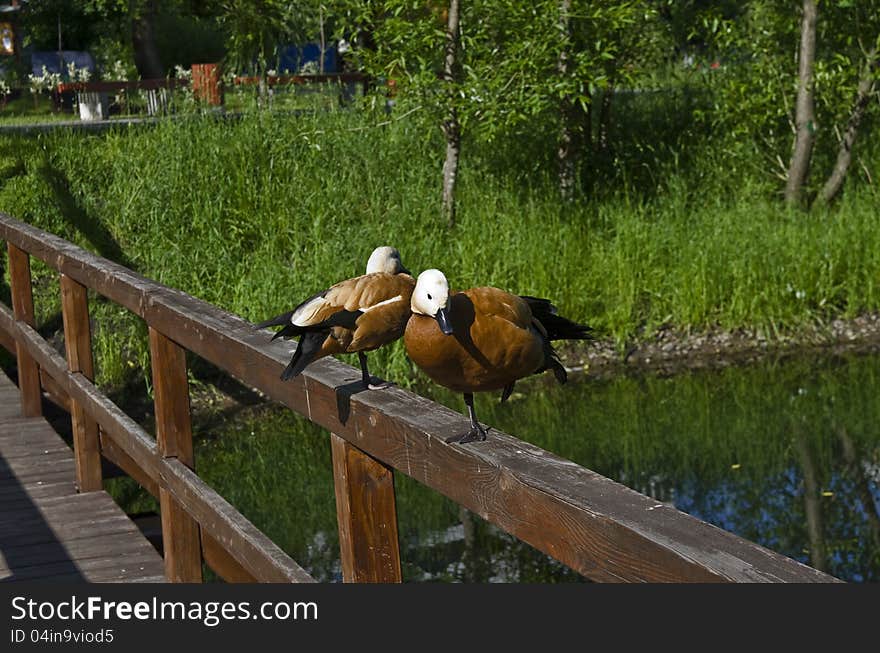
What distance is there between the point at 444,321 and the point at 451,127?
10.3 metres

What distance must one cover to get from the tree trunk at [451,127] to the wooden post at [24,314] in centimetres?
583

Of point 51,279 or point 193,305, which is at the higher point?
point 193,305

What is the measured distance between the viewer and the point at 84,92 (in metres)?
18.6

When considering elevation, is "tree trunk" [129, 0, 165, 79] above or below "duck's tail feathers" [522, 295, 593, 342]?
above

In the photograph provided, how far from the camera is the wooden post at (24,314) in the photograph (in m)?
6.80

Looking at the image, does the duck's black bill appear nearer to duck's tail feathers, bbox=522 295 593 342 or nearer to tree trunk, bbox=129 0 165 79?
duck's tail feathers, bbox=522 295 593 342

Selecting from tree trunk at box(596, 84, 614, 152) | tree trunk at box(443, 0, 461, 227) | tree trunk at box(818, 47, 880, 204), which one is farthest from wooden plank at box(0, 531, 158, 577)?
tree trunk at box(818, 47, 880, 204)

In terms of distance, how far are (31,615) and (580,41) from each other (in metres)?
10.7

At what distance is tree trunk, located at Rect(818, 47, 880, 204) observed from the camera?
13414 mm

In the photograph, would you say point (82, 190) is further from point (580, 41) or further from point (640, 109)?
point (640, 109)

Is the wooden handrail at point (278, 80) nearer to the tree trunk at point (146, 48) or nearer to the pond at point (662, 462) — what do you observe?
the pond at point (662, 462)

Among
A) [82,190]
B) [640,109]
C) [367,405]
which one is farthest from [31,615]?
[640,109]

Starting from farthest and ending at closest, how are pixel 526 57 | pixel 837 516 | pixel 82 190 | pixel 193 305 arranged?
pixel 82 190, pixel 526 57, pixel 837 516, pixel 193 305

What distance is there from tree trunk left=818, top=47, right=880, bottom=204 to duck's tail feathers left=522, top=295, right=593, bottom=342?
1143 cm
